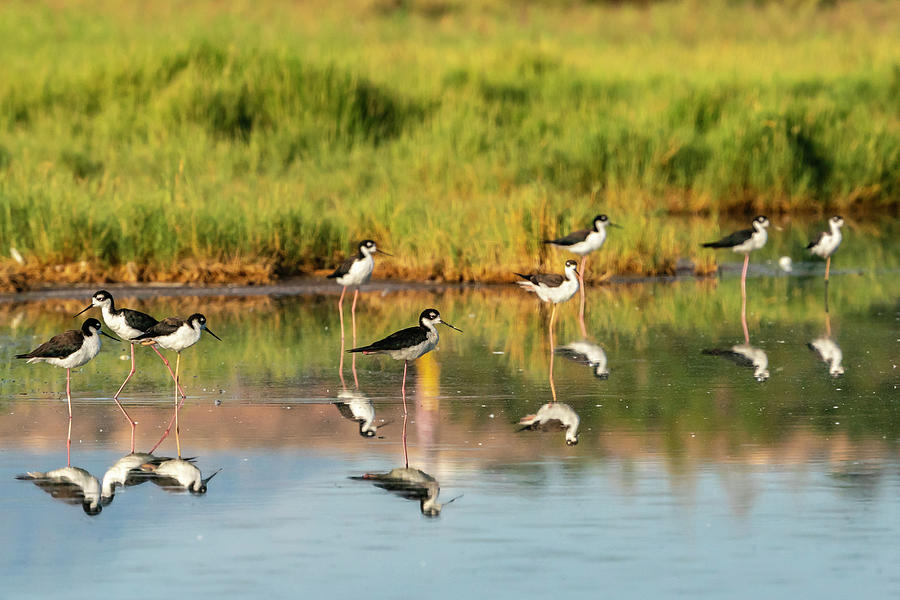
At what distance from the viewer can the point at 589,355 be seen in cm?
1464

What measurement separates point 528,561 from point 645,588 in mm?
668

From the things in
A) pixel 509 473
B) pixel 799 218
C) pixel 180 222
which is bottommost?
pixel 799 218

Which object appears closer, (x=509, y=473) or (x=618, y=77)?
(x=509, y=473)

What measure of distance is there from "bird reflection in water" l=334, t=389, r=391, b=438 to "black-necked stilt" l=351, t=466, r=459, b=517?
1299 millimetres

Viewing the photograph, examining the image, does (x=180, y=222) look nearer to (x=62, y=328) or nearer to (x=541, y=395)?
(x=62, y=328)

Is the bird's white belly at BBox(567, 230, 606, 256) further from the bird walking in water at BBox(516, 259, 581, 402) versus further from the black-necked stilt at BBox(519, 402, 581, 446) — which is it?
the black-necked stilt at BBox(519, 402, 581, 446)

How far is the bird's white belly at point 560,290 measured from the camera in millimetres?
15938

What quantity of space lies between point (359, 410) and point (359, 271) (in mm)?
5654

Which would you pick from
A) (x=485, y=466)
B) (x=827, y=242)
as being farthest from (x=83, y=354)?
(x=827, y=242)

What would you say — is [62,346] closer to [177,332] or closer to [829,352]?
[177,332]

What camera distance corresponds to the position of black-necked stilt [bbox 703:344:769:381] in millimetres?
13555

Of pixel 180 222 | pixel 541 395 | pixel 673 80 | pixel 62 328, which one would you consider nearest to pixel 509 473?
pixel 541 395

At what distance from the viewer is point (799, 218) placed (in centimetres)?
2970

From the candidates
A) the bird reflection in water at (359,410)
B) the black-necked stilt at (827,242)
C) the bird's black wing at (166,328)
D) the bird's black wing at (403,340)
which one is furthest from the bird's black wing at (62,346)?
the black-necked stilt at (827,242)
